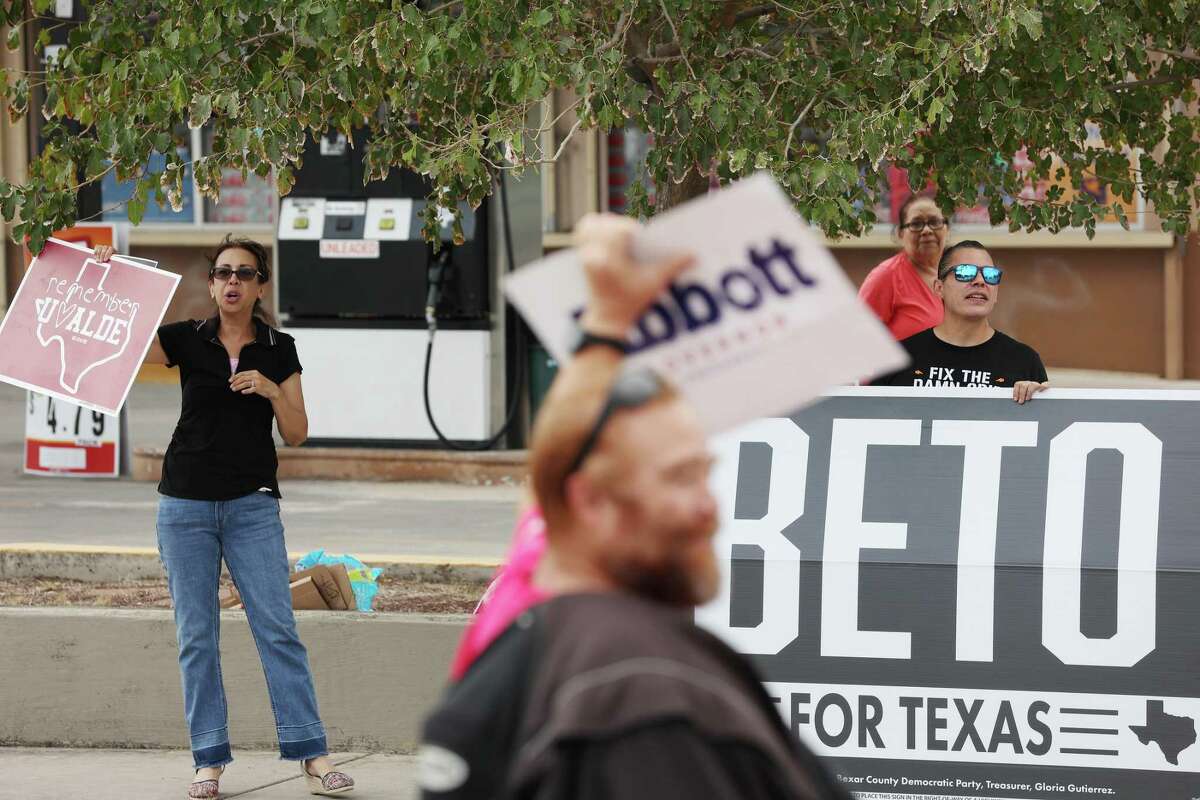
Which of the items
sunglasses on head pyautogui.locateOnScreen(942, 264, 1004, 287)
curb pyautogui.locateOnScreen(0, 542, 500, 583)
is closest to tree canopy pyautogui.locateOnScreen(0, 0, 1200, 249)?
sunglasses on head pyautogui.locateOnScreen(942, 264, 1004, 287)

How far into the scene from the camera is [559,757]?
1835 mm

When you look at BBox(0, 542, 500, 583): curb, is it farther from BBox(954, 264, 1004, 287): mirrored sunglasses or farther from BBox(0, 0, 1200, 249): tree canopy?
BBox(954, 264, 1004, 287): mirrored sunglasses

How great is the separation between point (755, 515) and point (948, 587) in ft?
1.84

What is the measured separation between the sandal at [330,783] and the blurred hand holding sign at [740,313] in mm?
4060

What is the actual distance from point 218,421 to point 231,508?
0.89 feet

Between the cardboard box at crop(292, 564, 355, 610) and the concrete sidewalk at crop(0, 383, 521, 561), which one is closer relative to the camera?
the cardboard box at crop(292, 564, 355, 610)

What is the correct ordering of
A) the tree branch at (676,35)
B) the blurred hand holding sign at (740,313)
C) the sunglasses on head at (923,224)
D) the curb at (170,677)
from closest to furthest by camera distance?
the blurred hand holding sign at (740,313) < the tree branch at (676,35) < the curb at (170,677) < the sunglasses on head at (923,224)

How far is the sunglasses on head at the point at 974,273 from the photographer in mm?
5637

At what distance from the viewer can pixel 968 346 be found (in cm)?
571

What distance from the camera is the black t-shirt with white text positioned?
18.3 feet

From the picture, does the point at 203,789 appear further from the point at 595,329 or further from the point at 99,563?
the point at 595,329

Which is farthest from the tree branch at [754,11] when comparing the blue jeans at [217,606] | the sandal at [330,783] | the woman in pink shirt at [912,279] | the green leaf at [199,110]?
the sandal at [330,783]

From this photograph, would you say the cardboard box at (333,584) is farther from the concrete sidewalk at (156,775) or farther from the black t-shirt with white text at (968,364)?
the black t-shirt with white text at (968,364)

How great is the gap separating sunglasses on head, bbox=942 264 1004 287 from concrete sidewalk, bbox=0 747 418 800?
232 cm
